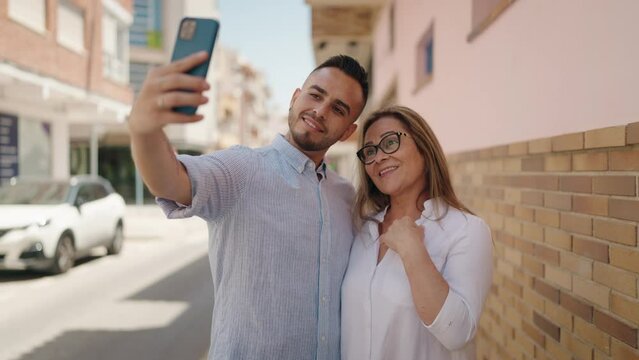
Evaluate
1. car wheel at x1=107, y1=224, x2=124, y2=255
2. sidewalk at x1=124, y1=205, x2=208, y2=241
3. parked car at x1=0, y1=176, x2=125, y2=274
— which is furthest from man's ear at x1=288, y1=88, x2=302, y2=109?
sidewalk at x1=124, y1=205, x2=208, y2=241

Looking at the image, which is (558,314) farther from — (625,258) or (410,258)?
(410,258)

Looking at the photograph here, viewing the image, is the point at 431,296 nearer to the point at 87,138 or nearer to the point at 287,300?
the point at 287,300

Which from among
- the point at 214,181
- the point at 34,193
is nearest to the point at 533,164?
the point at 214,181

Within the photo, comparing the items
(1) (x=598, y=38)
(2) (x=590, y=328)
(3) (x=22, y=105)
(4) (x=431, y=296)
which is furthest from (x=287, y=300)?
(3) (x=22, y=105)

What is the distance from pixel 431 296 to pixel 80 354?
437 centimetres

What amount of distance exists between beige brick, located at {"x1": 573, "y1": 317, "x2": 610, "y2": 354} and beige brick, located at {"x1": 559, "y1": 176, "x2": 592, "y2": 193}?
544 millimetres

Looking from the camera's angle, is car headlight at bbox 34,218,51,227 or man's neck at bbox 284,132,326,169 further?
car headlight at bbox 34,218,51,227

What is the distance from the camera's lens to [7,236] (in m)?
8.02

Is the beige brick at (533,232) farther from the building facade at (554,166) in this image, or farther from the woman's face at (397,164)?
the woman's face at (397,164)

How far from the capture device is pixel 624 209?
184 centimetres

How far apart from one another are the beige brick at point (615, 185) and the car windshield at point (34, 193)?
9148mm

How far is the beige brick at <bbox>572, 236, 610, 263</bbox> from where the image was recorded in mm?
2001

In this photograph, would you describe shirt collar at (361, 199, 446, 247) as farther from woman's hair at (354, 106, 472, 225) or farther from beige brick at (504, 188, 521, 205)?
beige brick at (504, 188, 521, 205)

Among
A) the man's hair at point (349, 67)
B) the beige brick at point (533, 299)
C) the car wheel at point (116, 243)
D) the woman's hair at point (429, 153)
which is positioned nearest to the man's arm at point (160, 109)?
the man's hair at point (349, 67)
